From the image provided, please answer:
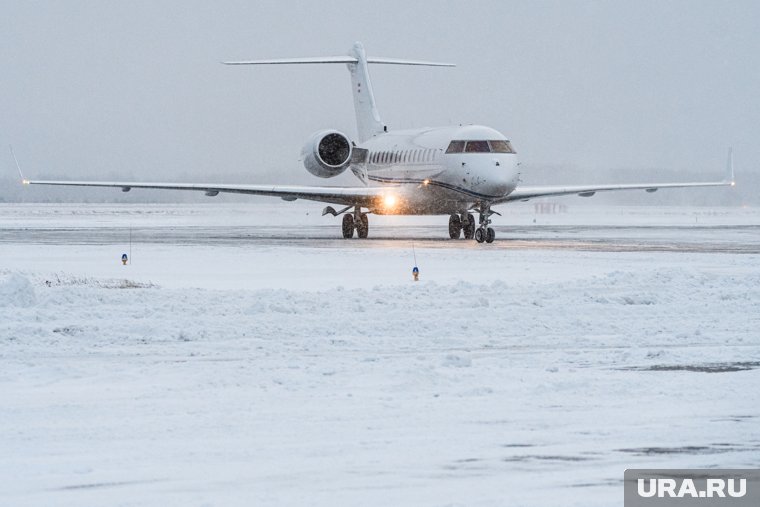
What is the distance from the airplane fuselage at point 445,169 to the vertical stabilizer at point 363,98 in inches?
209

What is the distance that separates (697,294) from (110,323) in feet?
26.1

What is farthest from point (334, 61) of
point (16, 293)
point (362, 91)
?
point (16, 293)

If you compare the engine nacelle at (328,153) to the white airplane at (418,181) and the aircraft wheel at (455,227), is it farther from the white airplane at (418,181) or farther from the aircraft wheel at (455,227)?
the aircraft wheel at (455,227)

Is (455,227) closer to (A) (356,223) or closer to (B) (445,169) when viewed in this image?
(B) (445,169)

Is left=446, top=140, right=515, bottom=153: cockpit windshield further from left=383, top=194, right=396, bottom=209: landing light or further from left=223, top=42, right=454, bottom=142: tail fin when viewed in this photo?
left=223, top=42, right=454, bottom=142: tail fin

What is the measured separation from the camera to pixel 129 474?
21.9 feet

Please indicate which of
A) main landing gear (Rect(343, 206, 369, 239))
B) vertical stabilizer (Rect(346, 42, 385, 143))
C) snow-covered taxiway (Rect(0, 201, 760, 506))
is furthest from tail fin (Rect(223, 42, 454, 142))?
snow-covered taxiway (Rect(0, 201, 760, 506))

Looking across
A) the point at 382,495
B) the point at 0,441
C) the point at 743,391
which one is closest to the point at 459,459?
the point at 382,495

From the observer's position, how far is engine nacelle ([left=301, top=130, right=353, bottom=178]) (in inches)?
1559

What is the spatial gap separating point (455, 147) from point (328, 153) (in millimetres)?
5644

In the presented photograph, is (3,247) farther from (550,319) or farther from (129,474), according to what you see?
(129,474)

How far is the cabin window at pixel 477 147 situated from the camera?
34956 millimetres

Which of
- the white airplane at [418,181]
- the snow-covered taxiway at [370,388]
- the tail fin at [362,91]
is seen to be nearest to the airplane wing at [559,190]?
the white airplane at [418,181]

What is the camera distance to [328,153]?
39969 millimetres
